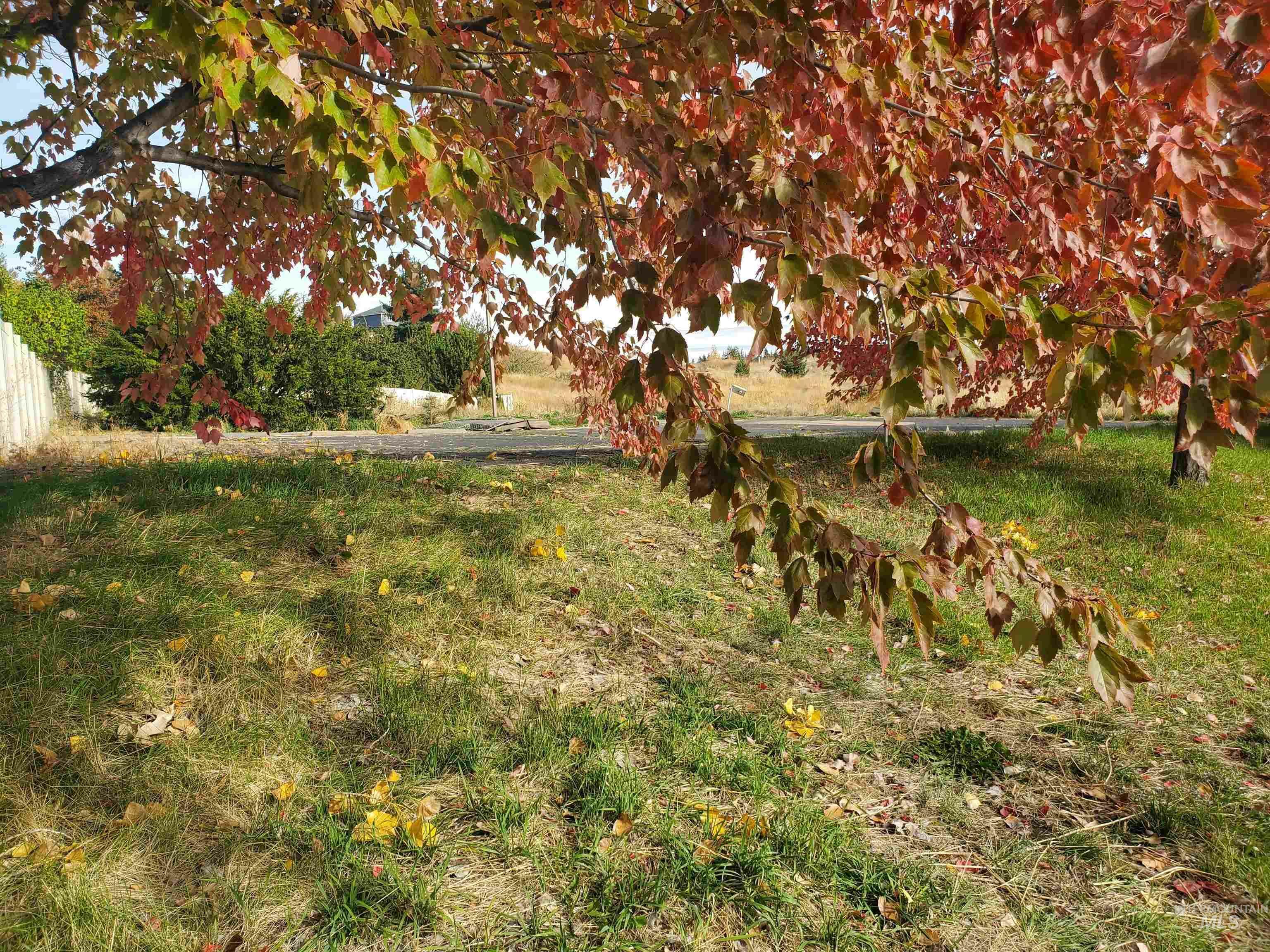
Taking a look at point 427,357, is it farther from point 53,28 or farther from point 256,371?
point 53,28

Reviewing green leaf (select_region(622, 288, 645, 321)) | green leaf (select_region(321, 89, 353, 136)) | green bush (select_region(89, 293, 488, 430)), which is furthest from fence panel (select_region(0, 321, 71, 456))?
green leaf (select_region(622, 288, 645, 321))

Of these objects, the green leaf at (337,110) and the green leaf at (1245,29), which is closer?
the green leaf at (1245,29)

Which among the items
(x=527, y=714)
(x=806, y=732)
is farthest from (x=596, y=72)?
(x=806, y=732)

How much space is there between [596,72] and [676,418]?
0.88 meters

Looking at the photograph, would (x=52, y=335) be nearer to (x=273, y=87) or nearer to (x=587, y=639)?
(x=587, y=639)

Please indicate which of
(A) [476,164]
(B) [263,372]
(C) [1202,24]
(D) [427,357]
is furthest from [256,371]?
(C) [1202,24]

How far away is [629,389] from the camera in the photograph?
1.56 metres

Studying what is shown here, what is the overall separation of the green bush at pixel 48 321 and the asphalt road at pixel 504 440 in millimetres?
6128

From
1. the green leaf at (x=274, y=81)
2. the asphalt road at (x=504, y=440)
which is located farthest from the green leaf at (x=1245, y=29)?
the asphalt road at (x=504, y=440)

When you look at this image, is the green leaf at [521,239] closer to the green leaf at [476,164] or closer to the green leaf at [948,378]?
the green leaf at [476,164]

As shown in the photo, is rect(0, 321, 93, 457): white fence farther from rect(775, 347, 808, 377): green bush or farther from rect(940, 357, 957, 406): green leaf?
rect(775, 347, 808, 377): green bush

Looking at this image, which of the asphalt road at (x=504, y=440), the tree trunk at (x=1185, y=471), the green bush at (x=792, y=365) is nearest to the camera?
the tree trunk at (x=1185, y=471)

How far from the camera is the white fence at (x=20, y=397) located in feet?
28.2

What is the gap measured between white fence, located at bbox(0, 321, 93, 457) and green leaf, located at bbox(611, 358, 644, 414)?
9.20m
